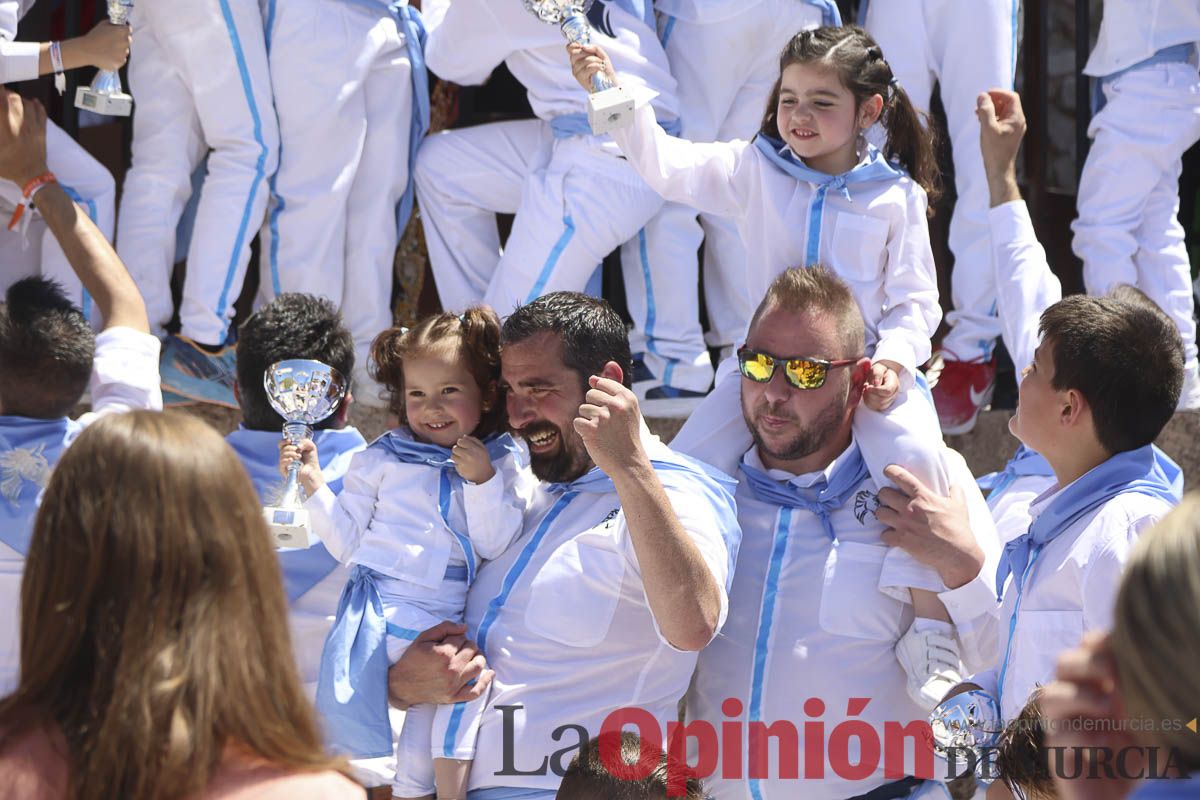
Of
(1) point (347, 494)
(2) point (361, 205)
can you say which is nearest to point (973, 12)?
(2) point (361, 205)

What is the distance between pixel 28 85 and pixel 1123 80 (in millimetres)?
4076

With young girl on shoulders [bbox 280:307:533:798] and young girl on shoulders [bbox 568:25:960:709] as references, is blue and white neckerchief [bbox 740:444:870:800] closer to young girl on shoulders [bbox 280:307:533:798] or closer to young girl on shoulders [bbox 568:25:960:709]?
young girl on shoulders [bbox 568:25:960:709]

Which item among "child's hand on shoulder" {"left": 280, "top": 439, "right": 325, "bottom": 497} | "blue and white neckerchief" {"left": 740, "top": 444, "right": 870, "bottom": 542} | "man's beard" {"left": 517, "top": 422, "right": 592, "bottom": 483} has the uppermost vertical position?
"man's beard" {"left": 517, "top": 422, "right": 592, "bottom": 483}

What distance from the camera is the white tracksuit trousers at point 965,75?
494cm

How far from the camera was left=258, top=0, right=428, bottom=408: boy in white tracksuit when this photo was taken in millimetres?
4734

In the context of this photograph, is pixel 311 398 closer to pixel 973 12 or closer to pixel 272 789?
pixel 272 789

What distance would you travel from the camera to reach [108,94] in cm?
413

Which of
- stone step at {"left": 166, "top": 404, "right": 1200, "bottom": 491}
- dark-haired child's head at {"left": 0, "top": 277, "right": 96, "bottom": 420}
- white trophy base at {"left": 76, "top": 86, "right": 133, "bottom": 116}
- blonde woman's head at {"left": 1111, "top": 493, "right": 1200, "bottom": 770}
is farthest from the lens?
stone step at {"left": 166, "top": 404, "right": 1200, "bottom": 491}

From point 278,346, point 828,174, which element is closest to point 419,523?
point 278,346

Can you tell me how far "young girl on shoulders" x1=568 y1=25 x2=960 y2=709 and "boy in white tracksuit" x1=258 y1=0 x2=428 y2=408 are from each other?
1530 millimetres

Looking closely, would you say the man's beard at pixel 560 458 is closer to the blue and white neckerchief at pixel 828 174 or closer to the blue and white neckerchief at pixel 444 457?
the blue and white neckerchief at pixel 444 457

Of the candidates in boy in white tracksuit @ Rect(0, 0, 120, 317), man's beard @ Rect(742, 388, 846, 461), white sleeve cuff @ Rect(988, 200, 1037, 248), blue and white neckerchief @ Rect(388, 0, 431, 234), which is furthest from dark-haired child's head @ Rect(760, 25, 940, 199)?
boy in white tracksuit @ Rect(0, 0, 120, 317)

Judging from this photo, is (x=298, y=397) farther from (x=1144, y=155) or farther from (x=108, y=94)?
(x=1144, y=155)

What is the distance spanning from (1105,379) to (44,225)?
3410 millimetres
